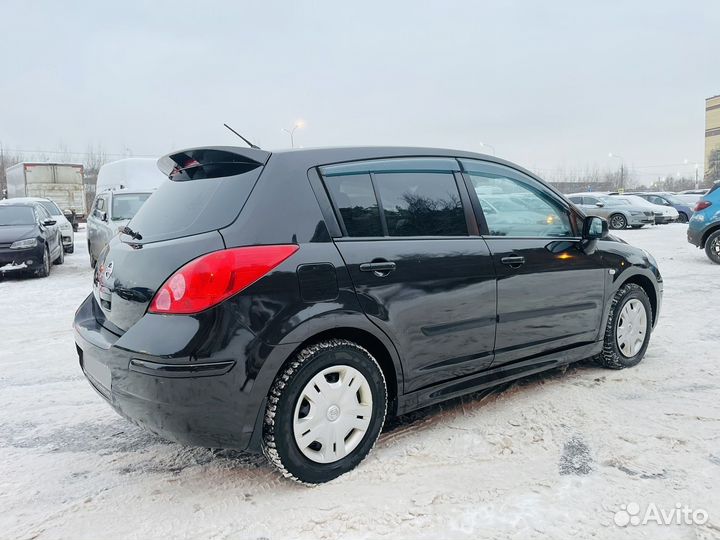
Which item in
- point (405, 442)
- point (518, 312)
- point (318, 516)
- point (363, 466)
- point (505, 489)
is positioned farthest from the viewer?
point (518, 312)

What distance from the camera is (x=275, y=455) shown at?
266cm

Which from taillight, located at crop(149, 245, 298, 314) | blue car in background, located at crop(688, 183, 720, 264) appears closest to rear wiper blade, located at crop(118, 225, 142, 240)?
taillight, located at crop(149, 245, 298, 314)

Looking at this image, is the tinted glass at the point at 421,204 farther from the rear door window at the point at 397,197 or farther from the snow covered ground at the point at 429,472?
the snow covered ground at the point at 429,472

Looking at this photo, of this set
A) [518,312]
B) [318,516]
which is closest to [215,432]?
[318,516]

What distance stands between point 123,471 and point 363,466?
1.29 metres

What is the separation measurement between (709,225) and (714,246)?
408 mm

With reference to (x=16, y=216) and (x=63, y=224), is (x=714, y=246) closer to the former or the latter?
(x=16, y=216)

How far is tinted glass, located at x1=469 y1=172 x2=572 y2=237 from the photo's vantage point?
3.62m

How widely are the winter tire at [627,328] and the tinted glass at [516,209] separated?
0.82 meters

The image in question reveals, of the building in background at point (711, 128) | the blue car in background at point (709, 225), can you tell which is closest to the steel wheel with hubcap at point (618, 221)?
the blue car in background at point (709, 225)

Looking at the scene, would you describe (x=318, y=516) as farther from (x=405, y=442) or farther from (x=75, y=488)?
(x=75, y=488)

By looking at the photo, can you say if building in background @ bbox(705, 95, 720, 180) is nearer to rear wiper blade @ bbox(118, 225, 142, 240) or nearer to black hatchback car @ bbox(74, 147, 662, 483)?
black hatchback car @ bbox(74, 147, 662, 483)

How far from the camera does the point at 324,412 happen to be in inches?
109

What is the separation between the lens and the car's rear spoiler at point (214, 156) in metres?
2.89
